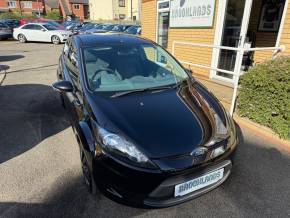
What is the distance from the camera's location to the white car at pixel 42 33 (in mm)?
16422

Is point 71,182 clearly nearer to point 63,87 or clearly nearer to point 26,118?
point 63,87

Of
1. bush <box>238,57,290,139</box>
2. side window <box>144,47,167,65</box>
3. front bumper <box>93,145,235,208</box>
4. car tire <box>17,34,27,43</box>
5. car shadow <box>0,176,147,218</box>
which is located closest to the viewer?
front bumper <box>93,145,235,208</box>

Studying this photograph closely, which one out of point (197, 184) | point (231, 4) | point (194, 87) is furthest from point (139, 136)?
point (231, 4)

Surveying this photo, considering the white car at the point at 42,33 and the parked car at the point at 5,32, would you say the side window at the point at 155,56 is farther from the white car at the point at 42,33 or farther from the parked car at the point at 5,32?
the parked car at the point at 5,32

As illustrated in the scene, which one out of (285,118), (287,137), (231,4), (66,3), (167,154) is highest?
(66,3)

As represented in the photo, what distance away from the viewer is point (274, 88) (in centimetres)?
326

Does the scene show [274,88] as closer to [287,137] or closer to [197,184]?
[287,137]

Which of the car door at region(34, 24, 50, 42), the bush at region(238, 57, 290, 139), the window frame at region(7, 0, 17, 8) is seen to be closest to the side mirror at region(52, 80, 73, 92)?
the bush at region(238, 57, 290, 139)

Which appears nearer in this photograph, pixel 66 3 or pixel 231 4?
pixel 231 4

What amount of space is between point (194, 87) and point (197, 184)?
129 cm

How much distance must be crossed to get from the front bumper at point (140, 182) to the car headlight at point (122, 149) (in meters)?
0.06

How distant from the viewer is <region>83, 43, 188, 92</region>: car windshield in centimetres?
269

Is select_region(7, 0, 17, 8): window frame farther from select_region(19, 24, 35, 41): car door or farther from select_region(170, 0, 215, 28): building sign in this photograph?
select_region(170, 0, 215, 28): building sign

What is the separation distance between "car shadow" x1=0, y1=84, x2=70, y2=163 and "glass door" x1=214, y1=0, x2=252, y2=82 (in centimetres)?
403
